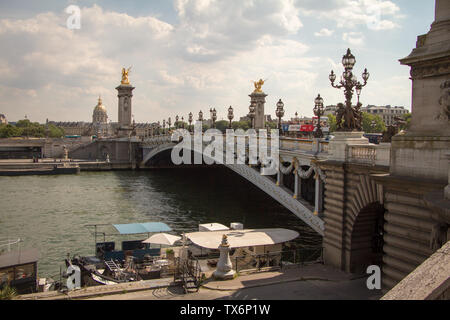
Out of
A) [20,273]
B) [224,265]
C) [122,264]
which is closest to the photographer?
[224,265]

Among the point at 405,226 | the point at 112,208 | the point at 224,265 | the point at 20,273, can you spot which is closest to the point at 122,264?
the point at 20,273

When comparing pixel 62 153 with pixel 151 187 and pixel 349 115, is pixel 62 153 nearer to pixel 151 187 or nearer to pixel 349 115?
pixel 151 187

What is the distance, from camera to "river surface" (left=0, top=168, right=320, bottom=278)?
25719 millimetres

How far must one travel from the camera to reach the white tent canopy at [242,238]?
52.7 ft

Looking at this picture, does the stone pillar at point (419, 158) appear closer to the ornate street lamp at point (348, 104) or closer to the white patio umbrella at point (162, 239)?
the ornate street lamp at point (348, 104)

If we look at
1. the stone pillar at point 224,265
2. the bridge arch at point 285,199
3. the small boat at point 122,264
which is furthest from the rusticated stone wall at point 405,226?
the bridge arch at point 285,199

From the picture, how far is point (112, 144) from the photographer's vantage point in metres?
87.6

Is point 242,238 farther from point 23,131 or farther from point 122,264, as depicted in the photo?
point 23,131

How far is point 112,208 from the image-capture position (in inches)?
1431

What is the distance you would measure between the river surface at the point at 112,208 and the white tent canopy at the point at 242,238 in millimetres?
6812

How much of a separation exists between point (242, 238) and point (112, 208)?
22.1 meters

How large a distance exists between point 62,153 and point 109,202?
5794cm

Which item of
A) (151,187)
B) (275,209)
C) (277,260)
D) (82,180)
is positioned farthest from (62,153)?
(277,260)
